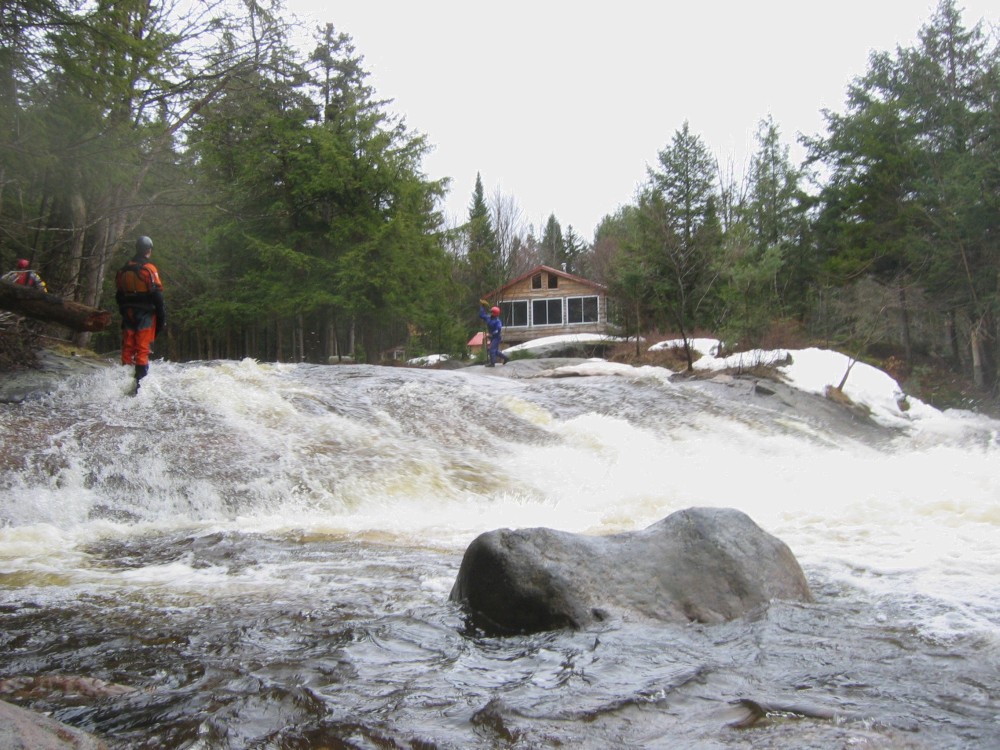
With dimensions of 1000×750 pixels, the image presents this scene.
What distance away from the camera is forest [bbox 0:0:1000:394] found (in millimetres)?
15758

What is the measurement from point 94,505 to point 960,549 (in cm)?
821

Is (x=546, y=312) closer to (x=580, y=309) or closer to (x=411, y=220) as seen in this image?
(x=580, y=309)

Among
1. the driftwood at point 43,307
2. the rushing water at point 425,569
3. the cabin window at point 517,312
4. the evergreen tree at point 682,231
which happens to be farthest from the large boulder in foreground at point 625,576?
the cabin window at point 517,312

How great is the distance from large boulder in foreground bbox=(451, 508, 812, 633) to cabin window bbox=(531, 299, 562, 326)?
133 ft

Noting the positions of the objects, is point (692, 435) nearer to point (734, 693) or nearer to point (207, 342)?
point (734, 693)

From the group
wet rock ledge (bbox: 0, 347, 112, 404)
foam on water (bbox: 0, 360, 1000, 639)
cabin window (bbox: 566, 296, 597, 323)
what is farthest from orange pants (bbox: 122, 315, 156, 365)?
cabin window (bbox: 566, 296, 597, 323)

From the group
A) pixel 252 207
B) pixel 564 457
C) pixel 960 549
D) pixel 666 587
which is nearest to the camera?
pixel 666 587

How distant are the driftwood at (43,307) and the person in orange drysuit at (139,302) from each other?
2997mm

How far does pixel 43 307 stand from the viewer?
22.1ft

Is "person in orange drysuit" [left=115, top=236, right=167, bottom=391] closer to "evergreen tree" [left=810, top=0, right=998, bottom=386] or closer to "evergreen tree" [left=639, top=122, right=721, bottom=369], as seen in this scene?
"evergreen tree" [left=639, top=122, right=721, bottom=369]

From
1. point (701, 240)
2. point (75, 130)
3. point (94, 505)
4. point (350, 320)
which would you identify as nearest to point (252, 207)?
point (350, 320)

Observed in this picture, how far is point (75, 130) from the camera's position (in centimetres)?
932

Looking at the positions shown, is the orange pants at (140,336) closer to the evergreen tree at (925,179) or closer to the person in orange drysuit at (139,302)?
the person in orange drysuit at (139,302)

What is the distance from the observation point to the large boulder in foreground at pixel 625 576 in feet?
14.2
